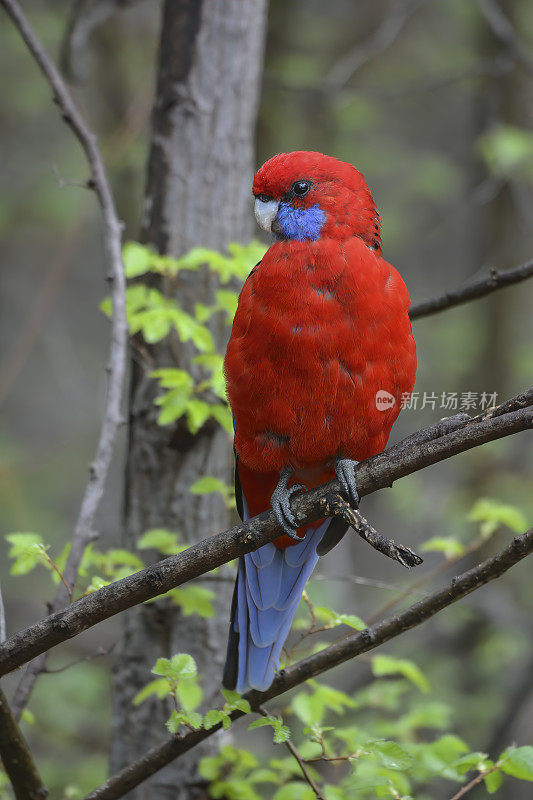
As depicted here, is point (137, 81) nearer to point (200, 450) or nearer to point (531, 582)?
point (200, 450)

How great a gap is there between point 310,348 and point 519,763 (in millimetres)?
1013

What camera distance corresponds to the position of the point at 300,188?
83.1 inches

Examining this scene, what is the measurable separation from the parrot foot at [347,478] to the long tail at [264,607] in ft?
1.45

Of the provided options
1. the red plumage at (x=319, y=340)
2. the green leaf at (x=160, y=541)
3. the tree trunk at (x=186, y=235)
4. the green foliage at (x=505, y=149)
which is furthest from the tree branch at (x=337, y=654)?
the green foliage at (x=505, y=149)

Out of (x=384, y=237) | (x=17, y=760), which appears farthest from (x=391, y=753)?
(x=384, y=237)

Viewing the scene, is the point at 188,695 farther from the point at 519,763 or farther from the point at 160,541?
the point at 519,763

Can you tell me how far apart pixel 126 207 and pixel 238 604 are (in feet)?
13.7

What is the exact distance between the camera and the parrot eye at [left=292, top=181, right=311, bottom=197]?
2113 mm

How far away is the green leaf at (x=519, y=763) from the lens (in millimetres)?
1574

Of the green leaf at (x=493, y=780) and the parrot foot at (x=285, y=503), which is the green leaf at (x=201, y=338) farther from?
the green leaf at (x=493, y=780)

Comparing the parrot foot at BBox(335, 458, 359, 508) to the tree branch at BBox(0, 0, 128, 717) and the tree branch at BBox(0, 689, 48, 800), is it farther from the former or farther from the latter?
the tree branch at BBox(0, 689, 48, 800)

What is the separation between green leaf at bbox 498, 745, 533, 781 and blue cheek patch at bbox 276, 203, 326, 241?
1.30m

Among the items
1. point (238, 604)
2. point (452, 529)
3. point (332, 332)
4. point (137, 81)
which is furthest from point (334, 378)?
point (137, 81)

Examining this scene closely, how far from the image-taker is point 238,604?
7.50ft
